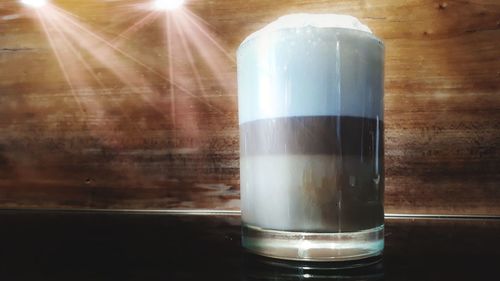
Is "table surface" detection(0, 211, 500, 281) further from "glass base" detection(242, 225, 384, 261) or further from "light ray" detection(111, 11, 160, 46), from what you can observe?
"light ray" detection(111, 11, 160, 46)

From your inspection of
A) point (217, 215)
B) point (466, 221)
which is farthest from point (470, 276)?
point (217, 215)

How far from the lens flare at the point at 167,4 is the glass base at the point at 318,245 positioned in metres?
0.64

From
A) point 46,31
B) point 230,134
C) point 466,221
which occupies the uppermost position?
point 46,31

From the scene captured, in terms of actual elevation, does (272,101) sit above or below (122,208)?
above

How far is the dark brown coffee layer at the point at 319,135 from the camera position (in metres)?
0.54

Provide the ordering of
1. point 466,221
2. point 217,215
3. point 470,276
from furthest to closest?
point 217,215 → point 466,221 → point 470,276

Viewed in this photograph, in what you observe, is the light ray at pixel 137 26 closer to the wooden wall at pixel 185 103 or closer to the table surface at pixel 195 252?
the wooden wall at pixel 185 103

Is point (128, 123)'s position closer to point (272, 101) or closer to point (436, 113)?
point (272, 101)

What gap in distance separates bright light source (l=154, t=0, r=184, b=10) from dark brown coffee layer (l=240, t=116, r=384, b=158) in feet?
1.79

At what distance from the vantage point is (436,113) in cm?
90

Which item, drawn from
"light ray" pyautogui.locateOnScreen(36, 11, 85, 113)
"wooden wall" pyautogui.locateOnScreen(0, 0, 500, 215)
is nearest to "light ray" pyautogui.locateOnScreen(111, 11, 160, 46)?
"wooden wall" pyautogui.locateOnScreen(0, 0, 500, 215)

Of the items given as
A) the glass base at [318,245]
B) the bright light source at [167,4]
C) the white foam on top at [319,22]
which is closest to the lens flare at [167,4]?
the bright light source at [167,4]

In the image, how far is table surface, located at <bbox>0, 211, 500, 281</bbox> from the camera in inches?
18.9

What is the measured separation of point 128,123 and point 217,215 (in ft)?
1.03
